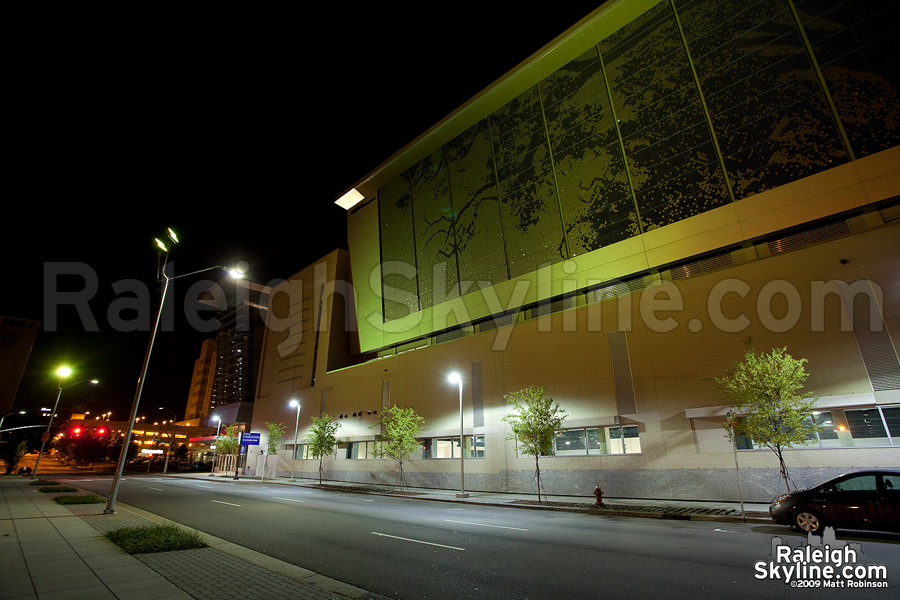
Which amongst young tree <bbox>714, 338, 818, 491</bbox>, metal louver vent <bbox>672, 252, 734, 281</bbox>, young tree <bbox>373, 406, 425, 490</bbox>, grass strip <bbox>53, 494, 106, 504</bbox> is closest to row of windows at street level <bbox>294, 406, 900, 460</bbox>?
young tree <bbox>714, 338, 818, 491</bbox>

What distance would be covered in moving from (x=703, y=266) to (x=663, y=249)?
7.73 ft

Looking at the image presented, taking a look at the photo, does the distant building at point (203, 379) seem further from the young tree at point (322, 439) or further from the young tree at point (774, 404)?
the young tree at point (774, 404)

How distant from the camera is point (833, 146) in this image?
790 inches

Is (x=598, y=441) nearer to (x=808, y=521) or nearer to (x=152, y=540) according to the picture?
(x=808, y=521)

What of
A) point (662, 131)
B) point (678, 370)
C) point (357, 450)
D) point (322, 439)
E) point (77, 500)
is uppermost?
point (662, 131)

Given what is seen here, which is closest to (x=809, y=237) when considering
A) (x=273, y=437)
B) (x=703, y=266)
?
(x=703, y=266)

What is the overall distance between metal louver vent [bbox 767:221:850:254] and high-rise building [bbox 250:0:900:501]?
0.08 metres

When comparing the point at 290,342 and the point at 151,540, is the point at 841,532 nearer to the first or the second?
the point at 151,540

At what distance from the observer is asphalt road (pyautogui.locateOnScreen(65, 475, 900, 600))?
21.5ft

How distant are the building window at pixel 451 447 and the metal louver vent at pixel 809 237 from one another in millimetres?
20925

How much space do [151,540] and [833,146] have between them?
31073 millimetres

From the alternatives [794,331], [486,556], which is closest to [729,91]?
[794,331]

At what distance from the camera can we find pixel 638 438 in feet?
71.5

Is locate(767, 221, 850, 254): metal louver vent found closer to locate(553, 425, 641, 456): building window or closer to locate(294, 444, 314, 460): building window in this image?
locate(553, 425, 641, 456): building window
